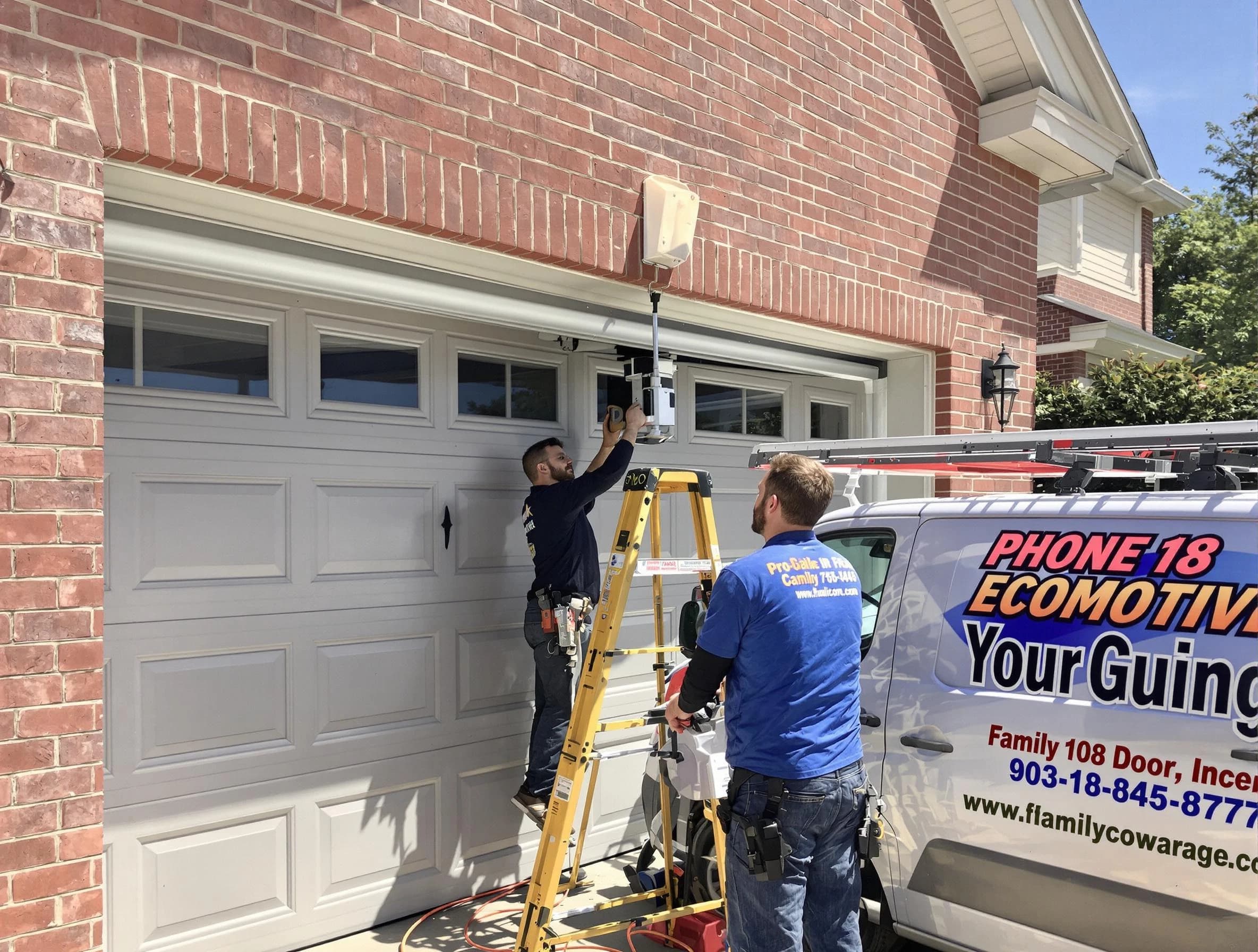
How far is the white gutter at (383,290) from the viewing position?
3.45m

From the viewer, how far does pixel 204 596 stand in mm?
3902

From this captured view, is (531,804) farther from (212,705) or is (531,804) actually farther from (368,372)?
(368,372)

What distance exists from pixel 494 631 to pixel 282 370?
1579 mm

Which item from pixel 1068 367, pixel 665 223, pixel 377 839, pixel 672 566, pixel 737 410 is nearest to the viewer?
pixel 672 566

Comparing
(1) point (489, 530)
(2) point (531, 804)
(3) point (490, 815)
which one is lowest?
(3) point (490, 815)

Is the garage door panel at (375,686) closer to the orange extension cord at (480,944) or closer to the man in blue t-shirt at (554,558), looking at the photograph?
the man in blue t-shirt at (554,558)

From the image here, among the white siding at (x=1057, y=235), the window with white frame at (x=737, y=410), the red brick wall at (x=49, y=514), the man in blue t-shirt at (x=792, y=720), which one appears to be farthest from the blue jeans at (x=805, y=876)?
the white siding at (x=1057, y=235)

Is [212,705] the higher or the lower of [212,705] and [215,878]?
the higher

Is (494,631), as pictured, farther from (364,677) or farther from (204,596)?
(204,596)

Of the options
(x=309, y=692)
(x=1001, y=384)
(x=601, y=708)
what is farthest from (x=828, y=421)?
(x=309, y=692)

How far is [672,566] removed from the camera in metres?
3.88

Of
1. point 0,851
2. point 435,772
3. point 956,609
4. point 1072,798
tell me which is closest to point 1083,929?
point 1072,798

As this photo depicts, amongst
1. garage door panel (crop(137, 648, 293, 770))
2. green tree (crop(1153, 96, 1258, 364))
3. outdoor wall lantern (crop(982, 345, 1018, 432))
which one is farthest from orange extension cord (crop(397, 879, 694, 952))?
green tree (crop(1153, 96, 1258, 364))

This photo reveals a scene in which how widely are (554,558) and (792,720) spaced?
6.67 feet
